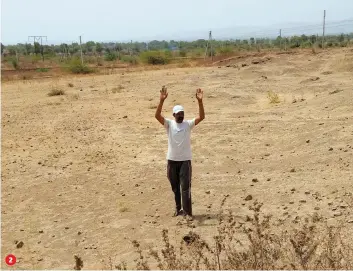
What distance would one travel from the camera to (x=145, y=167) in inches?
325

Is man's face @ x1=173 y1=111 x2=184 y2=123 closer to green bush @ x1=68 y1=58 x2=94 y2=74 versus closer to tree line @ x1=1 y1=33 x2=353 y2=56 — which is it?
green bush @ x1=68 y1=58 x2=94 y2=74

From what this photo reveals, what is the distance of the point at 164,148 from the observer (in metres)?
9.39

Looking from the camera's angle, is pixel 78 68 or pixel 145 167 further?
pixel 78 68

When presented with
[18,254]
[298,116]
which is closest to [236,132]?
[298,116]

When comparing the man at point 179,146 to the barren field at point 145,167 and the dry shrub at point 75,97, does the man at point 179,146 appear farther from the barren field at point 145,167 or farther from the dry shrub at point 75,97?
the dry shrub at point 75,97

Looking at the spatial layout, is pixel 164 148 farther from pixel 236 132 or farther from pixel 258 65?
pixel 258 65

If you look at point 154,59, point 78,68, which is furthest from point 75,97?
point 154,59

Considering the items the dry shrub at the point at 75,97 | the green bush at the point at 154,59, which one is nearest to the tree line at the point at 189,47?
the green bush at the point at 154,59

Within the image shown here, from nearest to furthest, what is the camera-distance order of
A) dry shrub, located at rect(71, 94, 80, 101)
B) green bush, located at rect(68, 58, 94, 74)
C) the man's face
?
the man's face
dry shrub, located at rect(71, 94, 80, 101)
green bush, located at rect(68, 58, 94, 74)

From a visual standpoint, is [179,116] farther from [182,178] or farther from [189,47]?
[189,47]

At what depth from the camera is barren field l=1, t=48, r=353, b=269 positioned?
5.51 m

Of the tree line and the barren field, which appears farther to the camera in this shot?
the tree line

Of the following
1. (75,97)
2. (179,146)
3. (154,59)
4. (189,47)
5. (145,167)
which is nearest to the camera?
(179,146)

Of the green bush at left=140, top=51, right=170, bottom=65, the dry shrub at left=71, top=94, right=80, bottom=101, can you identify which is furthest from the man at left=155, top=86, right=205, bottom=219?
the green bush at left=140, top=51, right=170, bottom=65
